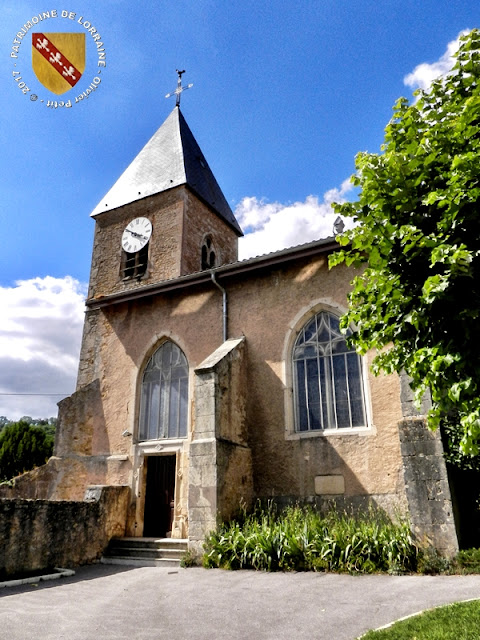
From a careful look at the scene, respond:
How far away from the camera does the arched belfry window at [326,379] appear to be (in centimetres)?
904

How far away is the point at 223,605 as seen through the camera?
5195mm

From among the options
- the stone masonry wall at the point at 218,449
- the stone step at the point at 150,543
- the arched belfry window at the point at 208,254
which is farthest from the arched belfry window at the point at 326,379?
the arched belfry window at the point at 208,254

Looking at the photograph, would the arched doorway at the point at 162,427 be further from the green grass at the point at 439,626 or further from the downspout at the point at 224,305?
the green grass at the point at 439,626

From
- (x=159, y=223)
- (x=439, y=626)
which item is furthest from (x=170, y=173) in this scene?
(x=439, y=626)

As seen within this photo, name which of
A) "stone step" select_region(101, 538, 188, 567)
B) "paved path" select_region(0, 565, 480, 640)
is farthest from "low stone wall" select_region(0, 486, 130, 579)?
"paved path" select_region(0, 565, 480, 640)

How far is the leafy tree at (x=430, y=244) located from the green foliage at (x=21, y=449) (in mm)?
20556

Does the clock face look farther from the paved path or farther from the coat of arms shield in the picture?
the paved path

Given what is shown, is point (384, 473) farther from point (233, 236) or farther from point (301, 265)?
point (233, 236)

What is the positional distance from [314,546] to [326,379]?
11.2ft

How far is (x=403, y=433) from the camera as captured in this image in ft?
23.1

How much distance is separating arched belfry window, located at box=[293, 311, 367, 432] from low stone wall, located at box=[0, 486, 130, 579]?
4.22 metres

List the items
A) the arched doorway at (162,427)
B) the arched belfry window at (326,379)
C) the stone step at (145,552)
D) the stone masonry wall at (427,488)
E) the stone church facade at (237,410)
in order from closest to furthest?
the stone masonry wall at (427,488), the stone church facade at (237,410), the stone step at (145,552), the arched belfry window at (326,379), the arched doorway at (162,427)

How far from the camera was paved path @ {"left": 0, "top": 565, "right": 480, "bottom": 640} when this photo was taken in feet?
14.1

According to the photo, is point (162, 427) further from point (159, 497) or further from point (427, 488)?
point (427, 488)
